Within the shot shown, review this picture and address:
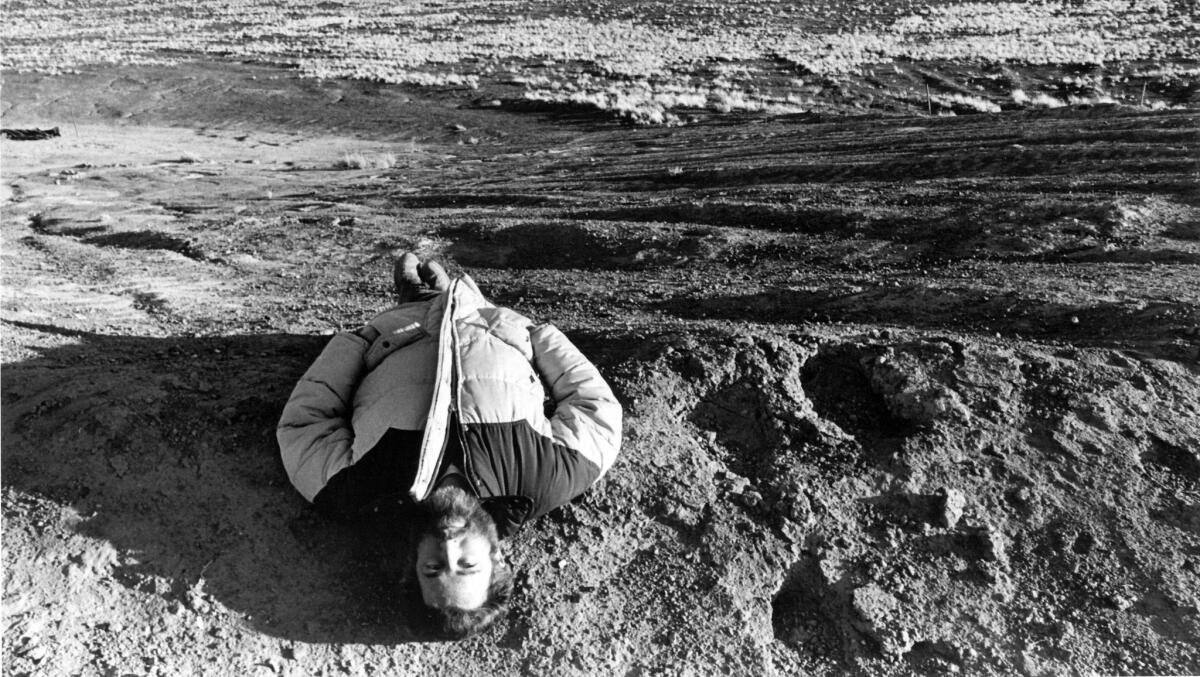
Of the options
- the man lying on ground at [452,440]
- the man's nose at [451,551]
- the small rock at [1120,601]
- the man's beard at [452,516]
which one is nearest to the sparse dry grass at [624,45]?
the man lying on ground at [452,440]

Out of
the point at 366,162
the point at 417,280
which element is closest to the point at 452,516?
the point at 417,280

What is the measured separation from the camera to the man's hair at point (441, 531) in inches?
118

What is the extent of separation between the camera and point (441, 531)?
2959mm

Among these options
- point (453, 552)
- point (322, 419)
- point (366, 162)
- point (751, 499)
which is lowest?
point (366, 162)

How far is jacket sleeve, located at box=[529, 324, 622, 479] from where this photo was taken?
3416mm

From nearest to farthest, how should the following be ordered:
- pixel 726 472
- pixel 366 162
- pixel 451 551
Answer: pixel 451 551 → pixel 726 472 → pixel 366 162

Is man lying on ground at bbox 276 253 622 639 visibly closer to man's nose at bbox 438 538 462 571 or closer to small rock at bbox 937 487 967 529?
man's nose at bbox 438 538 462 571

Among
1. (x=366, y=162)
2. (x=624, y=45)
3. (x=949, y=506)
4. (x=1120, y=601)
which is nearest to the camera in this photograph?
(x=1120, y=601)

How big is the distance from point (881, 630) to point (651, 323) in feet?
9.12

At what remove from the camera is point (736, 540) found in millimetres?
3633

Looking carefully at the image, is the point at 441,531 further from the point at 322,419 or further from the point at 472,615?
the point at 322,419

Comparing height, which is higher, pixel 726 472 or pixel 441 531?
pixel 441 531

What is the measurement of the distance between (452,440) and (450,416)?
10cm

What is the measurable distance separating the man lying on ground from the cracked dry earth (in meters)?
0.34
